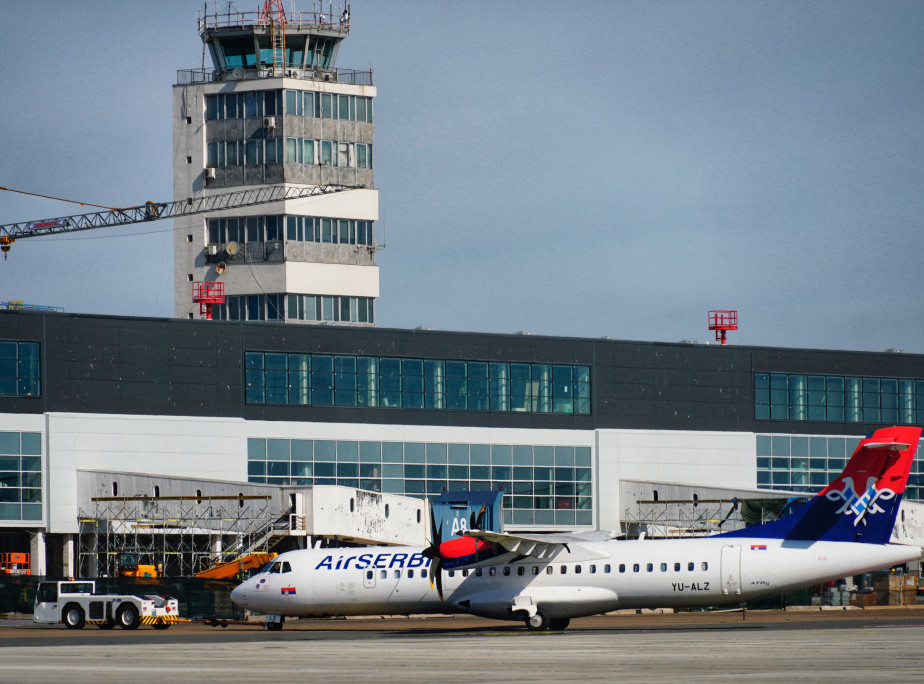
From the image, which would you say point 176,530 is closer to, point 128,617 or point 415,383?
point 415,383

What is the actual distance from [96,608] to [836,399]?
200 ft

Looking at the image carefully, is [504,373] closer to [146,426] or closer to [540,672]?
[146,426]

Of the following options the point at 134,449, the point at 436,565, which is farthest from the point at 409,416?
the point at 436,565

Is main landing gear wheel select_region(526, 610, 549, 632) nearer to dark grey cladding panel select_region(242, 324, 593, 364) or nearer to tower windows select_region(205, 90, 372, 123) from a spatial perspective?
dark grey cladding panel select_region(242, 324, 593, 364)

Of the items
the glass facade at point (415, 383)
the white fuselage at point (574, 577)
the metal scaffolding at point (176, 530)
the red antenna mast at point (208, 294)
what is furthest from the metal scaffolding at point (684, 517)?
the red antenna mast at point (208, 294)

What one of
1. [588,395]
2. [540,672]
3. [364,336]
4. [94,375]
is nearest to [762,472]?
[588,395]

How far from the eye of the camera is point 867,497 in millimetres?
49250

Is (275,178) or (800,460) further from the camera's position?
(275,178)

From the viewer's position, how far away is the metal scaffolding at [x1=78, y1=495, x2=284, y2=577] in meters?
73.3

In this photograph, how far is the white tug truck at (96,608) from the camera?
54.8 meters

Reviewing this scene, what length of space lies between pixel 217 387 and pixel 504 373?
1885 cm

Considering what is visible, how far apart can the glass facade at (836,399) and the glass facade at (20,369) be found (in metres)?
47.7

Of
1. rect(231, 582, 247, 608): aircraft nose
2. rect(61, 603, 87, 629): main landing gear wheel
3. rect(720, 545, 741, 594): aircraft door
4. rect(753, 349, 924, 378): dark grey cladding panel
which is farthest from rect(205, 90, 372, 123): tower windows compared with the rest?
rect(720, 545, 741, 594): aircraft door

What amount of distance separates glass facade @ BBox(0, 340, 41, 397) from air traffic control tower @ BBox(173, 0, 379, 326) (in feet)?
137
